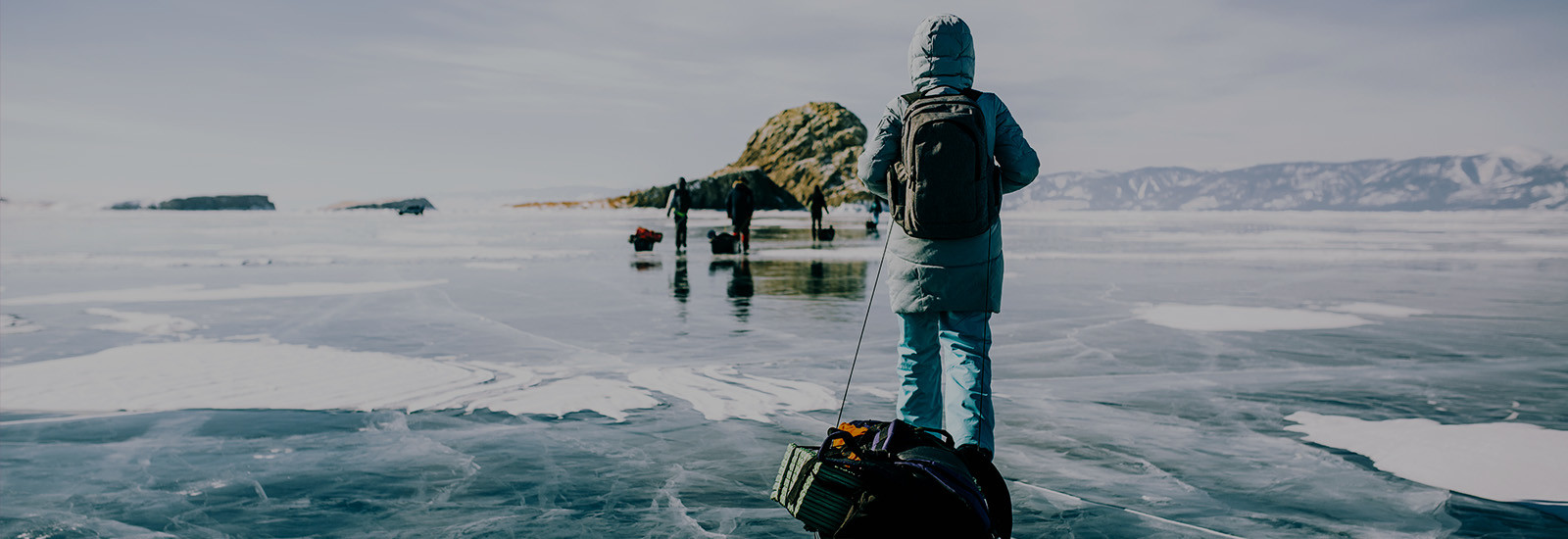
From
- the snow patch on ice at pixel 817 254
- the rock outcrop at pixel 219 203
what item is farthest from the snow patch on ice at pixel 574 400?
the rock outcrop at pixel 219 203

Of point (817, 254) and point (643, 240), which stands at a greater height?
point (643, 240)

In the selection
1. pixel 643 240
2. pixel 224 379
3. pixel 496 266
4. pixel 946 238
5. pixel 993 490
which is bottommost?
pixel 224 379

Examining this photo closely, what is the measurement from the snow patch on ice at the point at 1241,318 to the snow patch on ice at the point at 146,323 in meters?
8.98

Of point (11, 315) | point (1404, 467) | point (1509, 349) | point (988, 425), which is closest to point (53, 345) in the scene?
point (11, 315)

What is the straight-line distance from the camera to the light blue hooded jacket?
323 centimetres

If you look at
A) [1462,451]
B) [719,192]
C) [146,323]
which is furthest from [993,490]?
[719,192]

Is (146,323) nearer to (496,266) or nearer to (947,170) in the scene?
(496,266)

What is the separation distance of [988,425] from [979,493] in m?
0.83

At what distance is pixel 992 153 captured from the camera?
3293 mm

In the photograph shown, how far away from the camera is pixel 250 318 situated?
9.40 meters

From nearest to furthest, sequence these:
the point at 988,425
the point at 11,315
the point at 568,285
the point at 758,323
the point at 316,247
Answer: the point at 988,425, the point at 758,323, the point at 11,315, the point at 568,285, the point at 316,247

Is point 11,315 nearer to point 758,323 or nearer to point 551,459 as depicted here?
point 758,323

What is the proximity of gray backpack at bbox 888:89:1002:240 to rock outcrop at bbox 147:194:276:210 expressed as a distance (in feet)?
618

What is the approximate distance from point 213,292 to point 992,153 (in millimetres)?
11897
